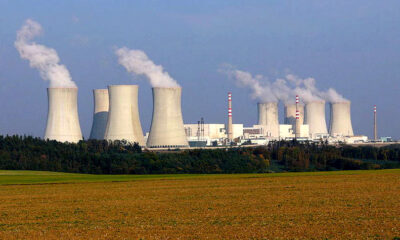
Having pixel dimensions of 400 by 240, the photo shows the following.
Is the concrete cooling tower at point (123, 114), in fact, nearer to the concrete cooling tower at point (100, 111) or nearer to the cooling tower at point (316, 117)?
the concrete cooling tower at point (100, 111)

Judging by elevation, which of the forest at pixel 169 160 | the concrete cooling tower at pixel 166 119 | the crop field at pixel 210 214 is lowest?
the crop field at pixel 210 214

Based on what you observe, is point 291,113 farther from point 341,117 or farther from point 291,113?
point 341,117

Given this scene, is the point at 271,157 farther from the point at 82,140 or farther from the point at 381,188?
the point at 381,188

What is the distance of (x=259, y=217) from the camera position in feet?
36.2

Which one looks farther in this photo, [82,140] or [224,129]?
[224,129]

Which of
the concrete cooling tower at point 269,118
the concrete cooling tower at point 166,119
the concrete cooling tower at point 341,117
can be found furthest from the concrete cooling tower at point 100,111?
the concrete cooling tower at point 341,117

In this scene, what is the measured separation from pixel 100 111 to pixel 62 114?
10.5 m

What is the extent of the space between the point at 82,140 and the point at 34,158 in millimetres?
9208

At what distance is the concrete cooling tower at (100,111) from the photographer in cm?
5400

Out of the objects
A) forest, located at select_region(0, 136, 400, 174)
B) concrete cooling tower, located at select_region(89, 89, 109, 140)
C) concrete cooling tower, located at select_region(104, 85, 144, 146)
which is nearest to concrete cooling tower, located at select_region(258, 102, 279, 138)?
concrete cooling tower, located at select_region(89, 89, 109, 140)

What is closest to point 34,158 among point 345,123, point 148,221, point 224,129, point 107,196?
point 107,196

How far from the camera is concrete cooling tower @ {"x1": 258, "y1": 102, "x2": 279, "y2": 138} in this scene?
73.6 m

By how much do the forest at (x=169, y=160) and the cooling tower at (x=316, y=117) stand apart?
25678mm

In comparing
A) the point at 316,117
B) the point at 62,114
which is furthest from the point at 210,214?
the point at 316,117
